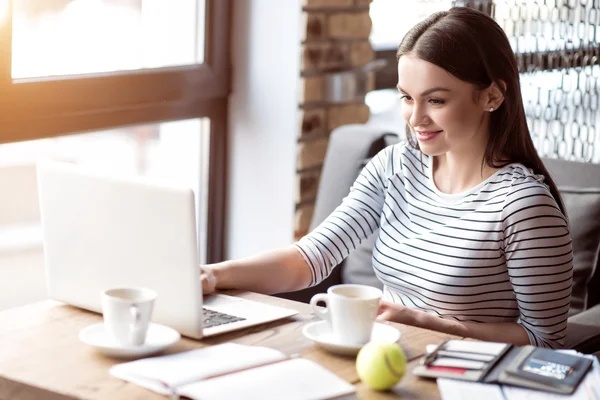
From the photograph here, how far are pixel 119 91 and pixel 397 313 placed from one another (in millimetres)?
1229

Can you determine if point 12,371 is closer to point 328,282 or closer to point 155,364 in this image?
point 155,364

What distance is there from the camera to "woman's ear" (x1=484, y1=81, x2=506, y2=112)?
1.84 m

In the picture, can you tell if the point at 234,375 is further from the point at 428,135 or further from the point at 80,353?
the point at 428,135

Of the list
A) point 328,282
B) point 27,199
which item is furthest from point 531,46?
point 27,199

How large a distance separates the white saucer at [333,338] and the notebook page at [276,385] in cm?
10

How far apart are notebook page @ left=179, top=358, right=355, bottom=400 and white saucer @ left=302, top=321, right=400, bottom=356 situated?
0.33ft

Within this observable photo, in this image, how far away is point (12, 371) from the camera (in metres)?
1.30

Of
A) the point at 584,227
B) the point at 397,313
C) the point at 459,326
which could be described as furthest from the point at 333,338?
the point at 584,227

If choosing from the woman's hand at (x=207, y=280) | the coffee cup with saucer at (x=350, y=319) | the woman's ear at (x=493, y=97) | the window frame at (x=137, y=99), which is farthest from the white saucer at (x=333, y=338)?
the window frame at (x=137, y=99)

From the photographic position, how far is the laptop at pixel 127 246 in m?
1.38

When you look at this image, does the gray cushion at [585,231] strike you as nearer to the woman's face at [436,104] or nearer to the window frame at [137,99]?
the woman's face at [436,104]

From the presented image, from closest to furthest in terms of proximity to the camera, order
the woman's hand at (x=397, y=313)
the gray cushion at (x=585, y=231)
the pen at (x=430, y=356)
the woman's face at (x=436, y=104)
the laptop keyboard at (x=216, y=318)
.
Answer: the pen at (x=430, y=356), the laptop keyboard at (x=216, y=318), the woman's hand at (x=397, y=313), the woman's face at (x=436, y=104), the gray cushion at (x=585, y=231)

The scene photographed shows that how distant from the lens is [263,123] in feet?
9.61

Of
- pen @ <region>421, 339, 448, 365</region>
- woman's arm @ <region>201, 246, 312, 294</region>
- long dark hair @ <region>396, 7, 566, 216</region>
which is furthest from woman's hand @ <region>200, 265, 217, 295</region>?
long dark hair @ <region>396, 7, 566, 216</region>
